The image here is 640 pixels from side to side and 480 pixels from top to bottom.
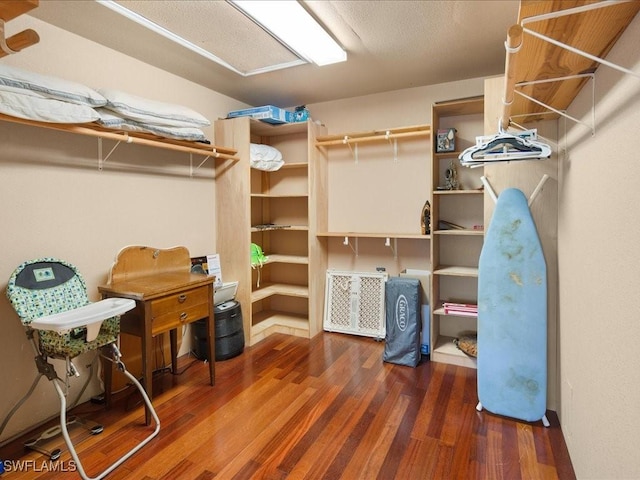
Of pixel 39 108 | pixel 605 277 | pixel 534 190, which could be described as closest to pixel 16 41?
pixel 39 108

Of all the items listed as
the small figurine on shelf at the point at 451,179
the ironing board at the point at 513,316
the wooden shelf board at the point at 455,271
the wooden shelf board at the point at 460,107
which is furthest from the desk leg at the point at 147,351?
the wooden shelf board at the point at 460,107

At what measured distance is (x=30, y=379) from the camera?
220 cm

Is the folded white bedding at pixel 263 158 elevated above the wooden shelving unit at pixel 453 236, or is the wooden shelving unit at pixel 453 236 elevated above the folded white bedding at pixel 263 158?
the folded white bedding at pixel 263 158

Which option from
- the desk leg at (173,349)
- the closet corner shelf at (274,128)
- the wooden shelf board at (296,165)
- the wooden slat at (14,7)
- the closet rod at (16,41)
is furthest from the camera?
the wooden shelf board at (296,165)

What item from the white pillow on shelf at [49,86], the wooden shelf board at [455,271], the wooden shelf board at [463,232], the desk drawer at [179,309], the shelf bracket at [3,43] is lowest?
the desk drawer at [179,309]

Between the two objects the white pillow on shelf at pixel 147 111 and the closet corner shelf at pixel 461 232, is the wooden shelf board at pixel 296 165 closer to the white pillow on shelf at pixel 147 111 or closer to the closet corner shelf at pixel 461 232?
the white pillow on shelf at pixel 147 111

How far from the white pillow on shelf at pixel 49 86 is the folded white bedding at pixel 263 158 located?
145 centimetres

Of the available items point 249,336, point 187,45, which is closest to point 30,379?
point 249,336

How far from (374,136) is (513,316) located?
2.09m

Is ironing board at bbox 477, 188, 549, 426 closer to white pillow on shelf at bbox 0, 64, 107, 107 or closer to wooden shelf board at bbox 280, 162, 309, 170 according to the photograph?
wooden shelf board at bbox 280, 162, 309, 170

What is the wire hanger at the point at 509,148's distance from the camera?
1.97 metres

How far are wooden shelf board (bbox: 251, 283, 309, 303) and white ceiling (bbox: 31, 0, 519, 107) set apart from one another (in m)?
2.03

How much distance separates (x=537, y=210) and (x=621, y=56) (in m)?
1.25

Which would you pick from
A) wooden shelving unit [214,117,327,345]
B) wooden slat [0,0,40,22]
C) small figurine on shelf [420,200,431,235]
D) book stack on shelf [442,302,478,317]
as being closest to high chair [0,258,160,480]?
wooden slat [0,0,40,22]
